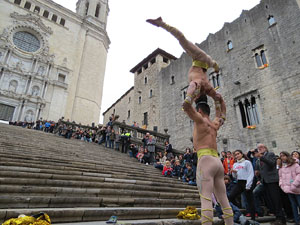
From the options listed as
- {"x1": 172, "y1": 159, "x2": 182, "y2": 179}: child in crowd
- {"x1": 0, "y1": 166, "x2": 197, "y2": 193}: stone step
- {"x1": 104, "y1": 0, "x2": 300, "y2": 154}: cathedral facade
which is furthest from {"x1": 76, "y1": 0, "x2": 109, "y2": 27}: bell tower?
{"x1": 0, "y1": 166, "x2": 197, "y2": 193}: stone step

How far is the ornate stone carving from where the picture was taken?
27.7m

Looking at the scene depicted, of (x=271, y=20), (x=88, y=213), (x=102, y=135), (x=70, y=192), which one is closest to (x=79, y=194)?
(x=70, y=192)

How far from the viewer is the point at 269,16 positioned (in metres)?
17.9

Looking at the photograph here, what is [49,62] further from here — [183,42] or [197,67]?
[197,67]

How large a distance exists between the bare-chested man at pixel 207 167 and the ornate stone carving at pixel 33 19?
34.5 meters

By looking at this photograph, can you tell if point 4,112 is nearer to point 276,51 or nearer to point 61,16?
point 61,16

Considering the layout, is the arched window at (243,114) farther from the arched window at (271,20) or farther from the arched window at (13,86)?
the arched window at (13,86)

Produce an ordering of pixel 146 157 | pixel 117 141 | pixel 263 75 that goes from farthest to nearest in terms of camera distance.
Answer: pixel 263 75, pixel 117 141, pixel 146 157

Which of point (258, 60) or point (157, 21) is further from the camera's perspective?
point (258, 60)

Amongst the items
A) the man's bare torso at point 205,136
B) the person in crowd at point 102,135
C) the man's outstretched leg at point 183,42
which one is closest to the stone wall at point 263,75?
the person in crowd at point 102,135

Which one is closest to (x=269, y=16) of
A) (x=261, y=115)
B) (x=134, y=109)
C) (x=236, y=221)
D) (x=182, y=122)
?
(x=261, y=115)

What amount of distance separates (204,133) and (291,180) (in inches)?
130

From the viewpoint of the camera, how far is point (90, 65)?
33.8 metres

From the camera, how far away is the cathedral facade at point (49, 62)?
25.4 metres
